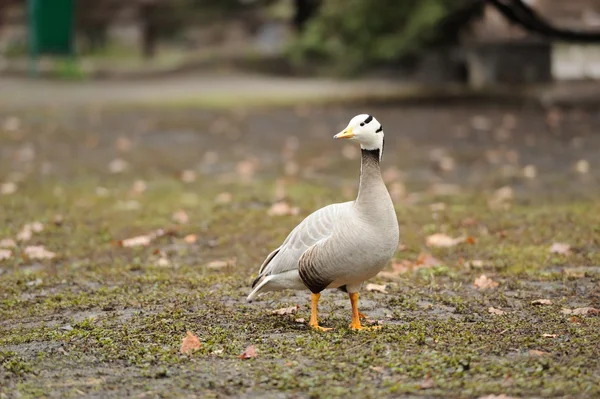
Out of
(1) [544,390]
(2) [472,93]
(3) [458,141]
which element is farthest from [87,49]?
(1) [544,390]

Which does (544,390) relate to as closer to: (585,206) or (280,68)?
(585,206)

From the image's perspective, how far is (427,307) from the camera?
516cm

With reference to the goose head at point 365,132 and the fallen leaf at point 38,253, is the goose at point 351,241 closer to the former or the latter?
the goose head at point 365,132

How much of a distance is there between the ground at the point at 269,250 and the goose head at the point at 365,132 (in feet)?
2.81

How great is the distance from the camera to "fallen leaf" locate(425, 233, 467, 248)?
689cm

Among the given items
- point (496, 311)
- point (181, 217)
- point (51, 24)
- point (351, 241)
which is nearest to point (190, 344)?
point (351, 241)

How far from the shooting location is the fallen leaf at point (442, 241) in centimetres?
689

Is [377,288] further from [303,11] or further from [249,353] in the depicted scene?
[303,11]

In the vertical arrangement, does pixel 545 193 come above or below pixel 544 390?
below

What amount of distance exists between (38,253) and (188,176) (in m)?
3.54

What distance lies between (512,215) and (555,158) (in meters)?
3.13

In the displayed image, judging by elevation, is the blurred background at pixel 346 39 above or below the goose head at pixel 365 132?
below

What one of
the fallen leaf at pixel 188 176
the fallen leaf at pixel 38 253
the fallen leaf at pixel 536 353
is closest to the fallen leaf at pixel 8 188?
the fallen leaf at pixel 188 176

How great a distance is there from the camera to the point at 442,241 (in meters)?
6.93
